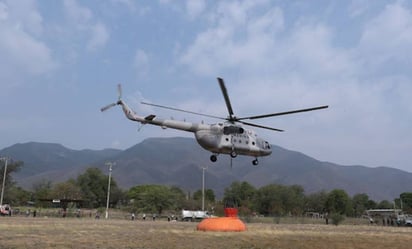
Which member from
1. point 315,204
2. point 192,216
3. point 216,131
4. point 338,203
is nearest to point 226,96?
point 216,131

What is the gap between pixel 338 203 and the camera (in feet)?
528

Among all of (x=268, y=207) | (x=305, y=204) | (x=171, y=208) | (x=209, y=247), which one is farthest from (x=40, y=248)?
(x=305, y=204)

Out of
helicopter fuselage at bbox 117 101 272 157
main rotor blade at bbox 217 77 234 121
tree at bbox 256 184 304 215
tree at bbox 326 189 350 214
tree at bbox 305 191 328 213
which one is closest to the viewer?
main rotor blade at bbox 217 77 234 121

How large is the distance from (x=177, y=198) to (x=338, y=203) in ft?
202

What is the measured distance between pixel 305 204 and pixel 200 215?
9232cm

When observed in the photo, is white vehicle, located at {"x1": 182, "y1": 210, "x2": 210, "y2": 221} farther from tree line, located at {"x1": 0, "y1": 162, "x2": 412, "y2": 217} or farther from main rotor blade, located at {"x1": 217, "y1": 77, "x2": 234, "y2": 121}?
main rotor blade, located at {"x1": 217, "y1": 77, "x2": 234, "y2": 121}

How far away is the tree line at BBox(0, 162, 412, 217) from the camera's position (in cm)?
12100

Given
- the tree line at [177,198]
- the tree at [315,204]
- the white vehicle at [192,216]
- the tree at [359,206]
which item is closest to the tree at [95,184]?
the tree line at [177,198]

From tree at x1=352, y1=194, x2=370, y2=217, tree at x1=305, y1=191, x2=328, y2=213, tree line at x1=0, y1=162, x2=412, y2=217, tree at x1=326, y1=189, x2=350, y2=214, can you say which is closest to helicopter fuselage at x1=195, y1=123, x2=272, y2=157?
tree line at x1=0, y1=162, x2=412, y2=217

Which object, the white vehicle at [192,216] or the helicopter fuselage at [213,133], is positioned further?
the white vehicle at [192,216]

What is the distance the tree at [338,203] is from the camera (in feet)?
522

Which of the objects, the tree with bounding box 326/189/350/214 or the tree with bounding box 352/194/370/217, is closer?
the tree with bounding box 326/189/350/214

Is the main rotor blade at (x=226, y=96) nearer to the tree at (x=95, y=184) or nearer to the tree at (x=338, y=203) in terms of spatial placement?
the tree at (x=338, y=203)

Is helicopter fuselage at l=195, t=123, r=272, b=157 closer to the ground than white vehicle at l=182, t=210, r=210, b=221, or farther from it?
farther from it
